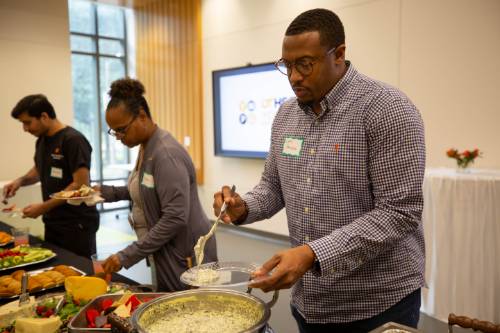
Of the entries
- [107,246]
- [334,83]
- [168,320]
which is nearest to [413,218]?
[334,83]

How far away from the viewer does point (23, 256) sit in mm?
2084

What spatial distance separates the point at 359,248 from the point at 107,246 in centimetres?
461

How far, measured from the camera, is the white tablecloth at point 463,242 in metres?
2.77

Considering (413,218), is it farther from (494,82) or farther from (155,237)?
(494,82)

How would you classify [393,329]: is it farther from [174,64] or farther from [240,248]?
[174,64]

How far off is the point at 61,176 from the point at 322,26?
7.08 feet

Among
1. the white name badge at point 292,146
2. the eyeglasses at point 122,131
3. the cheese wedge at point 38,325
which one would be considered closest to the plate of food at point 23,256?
the eyeglasses at point 122,131

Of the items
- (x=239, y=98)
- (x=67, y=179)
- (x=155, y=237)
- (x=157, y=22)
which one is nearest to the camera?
(x=155, y=237)

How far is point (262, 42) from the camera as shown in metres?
5.18

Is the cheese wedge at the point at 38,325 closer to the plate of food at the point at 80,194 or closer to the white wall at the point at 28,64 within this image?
the plate of food at the point at 80,194

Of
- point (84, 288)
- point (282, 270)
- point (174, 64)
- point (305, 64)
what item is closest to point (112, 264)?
point (84, 288)

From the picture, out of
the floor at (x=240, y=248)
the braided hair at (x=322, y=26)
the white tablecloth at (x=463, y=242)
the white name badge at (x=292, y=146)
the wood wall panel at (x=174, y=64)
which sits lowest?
Result: the floor at (x=240, y=248)

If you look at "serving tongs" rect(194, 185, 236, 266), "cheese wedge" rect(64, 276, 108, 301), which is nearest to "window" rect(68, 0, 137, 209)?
"cheese wedge" rect(64, 276, 108, 301)

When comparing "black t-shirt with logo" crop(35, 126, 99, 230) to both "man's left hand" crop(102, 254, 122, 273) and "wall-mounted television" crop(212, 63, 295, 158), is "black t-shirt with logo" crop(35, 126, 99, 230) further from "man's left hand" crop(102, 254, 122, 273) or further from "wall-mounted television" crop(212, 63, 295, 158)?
"wall-mounted television" crop(212, 63, 295, 158)
